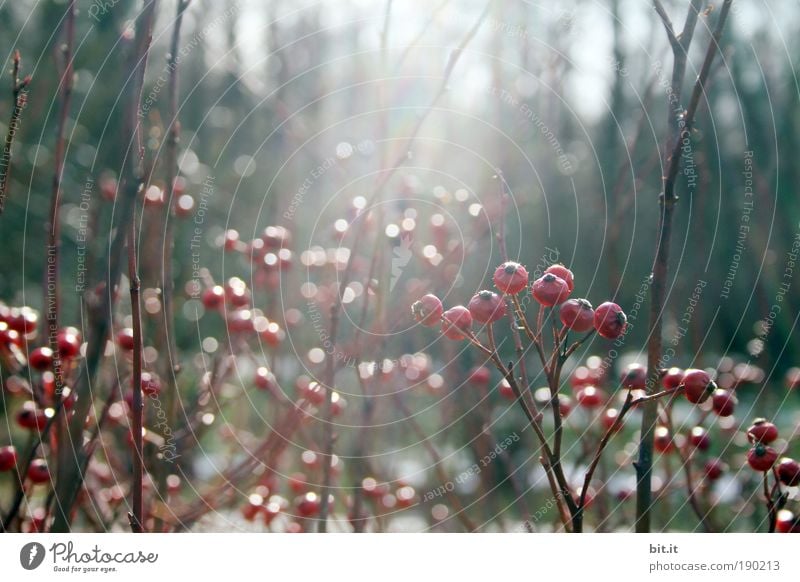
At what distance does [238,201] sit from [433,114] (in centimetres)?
124

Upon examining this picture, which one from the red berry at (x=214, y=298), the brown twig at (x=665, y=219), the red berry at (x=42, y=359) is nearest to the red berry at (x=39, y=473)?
the red berry at (x=42, y=359)

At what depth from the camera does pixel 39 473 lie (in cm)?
98

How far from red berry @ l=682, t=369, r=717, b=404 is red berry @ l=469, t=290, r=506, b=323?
214 millimetres

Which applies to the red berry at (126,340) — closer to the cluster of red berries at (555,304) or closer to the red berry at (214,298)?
the red berry at (214,298)

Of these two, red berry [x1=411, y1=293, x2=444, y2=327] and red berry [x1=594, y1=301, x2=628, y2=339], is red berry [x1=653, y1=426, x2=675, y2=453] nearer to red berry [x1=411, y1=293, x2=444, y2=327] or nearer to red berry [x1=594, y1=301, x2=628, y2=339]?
red berry [x1=594, y1=301, x2=628, y2=339]

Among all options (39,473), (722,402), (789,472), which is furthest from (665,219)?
(39,473)

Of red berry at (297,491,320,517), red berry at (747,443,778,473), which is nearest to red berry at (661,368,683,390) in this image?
red berry at (747,443,778,473)

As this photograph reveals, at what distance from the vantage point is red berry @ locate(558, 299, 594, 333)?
749 millimetres

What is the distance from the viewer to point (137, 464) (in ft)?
2.59
